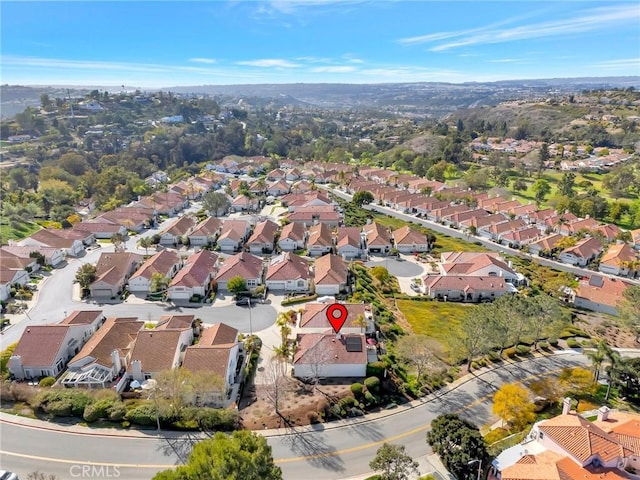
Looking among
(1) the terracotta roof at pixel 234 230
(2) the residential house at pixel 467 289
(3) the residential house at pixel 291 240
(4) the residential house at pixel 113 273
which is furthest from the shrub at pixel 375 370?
(1) the terracotta roof at pixel 234 230

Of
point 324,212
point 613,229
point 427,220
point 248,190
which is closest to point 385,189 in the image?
point 427,220

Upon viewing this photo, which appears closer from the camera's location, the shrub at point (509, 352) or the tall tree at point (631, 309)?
the shrub at point (509, 352)

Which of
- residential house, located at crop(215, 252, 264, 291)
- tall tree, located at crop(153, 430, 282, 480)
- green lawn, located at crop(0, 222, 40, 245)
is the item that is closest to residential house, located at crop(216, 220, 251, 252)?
residential house, located at crop(215, 252, 264, 291)

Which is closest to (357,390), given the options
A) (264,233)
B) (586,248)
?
(264,233)

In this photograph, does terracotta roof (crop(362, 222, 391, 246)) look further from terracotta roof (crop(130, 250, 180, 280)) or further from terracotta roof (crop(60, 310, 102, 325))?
terracotta roof (crop(60, 310, 102, 325))

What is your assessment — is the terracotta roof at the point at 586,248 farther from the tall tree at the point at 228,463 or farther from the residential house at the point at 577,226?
the tall tree at the point at 228,463

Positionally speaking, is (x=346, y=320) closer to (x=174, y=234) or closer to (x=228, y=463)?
(x=228, y=463)
